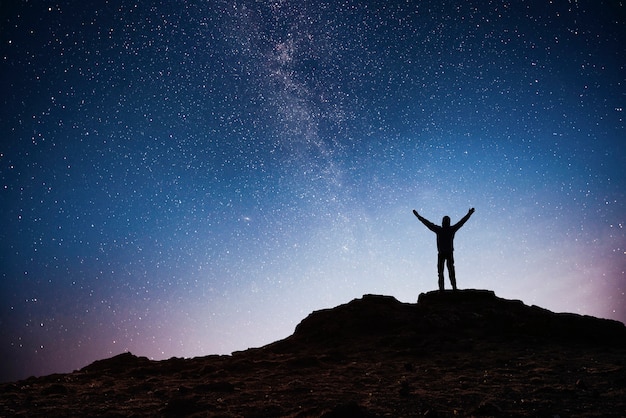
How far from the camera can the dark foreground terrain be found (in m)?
6.57

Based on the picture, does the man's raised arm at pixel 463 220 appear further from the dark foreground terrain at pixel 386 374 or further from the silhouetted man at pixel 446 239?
the dark foreground terrain at pixel 386 374

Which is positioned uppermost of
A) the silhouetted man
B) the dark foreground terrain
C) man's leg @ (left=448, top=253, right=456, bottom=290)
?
the silhouetted man

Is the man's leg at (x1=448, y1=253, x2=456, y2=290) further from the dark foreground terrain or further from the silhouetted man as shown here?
the dark foreground terrain

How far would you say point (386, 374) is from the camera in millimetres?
8727

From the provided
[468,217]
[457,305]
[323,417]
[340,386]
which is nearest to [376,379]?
[340,386]

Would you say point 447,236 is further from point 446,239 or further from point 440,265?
point 440,265

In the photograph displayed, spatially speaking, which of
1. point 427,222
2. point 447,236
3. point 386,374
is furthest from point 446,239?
point 386,374

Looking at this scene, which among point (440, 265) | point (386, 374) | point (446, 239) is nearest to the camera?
point (386, 374)

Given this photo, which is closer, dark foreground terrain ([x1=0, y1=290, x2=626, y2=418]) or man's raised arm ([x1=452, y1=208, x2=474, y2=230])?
dark foreground terrain ([x1=0, y1=290, x2=626, y2=418])

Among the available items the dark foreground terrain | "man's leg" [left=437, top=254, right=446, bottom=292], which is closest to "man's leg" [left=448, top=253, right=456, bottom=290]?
"man's leg" [left=437, top=254, right=446, bottom=292]

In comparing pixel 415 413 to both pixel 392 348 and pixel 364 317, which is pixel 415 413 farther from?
pixel 364 317

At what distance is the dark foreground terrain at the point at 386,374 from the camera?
259 inches

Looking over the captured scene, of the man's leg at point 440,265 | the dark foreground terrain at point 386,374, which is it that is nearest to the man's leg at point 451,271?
the man's leg at point 440,265

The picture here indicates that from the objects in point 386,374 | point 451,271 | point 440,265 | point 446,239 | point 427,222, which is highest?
point 427,222
